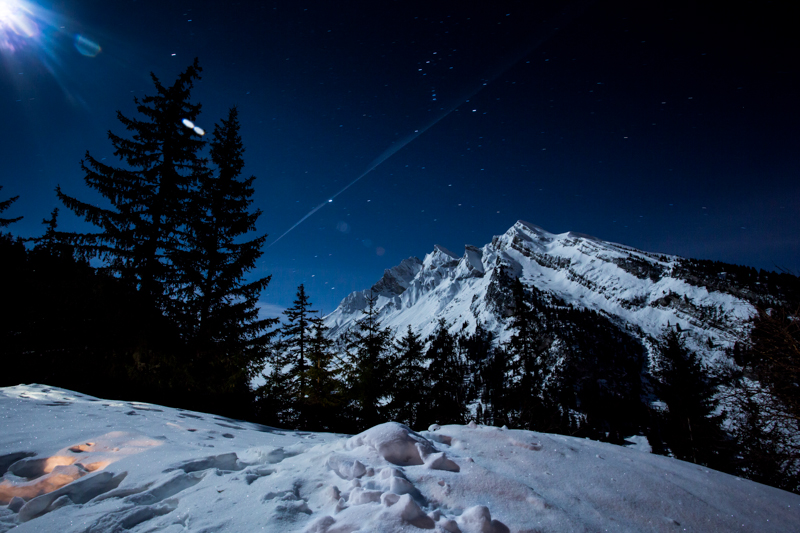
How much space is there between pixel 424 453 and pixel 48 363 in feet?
37.9

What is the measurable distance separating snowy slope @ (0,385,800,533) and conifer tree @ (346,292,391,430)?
Answer: 28.5ft

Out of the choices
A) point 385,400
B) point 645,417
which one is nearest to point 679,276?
point 645,417

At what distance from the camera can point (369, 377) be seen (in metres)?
12.1

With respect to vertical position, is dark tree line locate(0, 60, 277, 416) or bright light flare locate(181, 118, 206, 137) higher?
bright light flare locate(181, 118, 206, 137)

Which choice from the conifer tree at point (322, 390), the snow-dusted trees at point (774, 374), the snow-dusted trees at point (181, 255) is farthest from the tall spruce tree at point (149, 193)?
the snow-dusted trees at point (774, 374)

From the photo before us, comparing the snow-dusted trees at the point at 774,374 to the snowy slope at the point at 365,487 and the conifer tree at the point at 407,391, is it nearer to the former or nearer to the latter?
the snowy slope at the point at 365,487

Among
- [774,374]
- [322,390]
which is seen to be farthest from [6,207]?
[774,374]

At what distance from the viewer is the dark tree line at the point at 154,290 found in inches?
339

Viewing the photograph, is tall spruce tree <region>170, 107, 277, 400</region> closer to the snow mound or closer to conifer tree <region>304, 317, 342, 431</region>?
conifer tree <region>304, 317, 342, 431</region>

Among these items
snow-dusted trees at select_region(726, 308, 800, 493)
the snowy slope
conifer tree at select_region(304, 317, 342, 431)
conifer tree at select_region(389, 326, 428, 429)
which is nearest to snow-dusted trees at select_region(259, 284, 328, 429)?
conifer tree at select_region(304, 317, 342, 431)

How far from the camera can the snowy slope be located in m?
1.92

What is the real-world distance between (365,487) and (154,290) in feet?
33.5

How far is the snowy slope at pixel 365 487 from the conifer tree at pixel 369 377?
8673 millimetres

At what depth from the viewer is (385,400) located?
1352 cm
